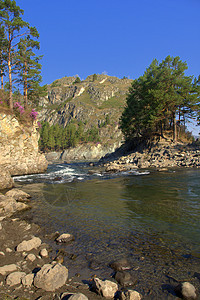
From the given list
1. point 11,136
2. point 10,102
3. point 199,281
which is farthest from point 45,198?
point 10,102

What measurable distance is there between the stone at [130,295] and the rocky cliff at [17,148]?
23.0 m

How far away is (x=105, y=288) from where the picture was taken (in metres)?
3.77

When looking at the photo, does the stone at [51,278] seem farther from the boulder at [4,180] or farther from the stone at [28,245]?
the boulder at [4,180]

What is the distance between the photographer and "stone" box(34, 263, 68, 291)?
3.96 meters

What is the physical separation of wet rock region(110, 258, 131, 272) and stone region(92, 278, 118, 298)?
74 cm

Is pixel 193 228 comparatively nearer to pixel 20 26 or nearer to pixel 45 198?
pixel 45 198

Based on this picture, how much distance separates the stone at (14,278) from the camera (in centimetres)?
402

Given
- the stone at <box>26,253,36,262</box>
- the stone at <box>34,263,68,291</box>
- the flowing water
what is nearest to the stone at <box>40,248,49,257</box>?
the stone at <box>26,253,36,262</box>

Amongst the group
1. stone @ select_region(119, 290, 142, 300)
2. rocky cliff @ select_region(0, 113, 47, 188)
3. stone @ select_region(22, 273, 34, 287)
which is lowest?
stone @ select_region(22, 273, 34, 287)

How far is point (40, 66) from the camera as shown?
34938mm

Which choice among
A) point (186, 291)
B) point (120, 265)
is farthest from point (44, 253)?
point (186, 291)

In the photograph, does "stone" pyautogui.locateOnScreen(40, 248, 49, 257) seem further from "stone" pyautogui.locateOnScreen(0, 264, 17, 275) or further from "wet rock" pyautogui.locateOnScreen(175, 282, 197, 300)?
"wet rock" pyautogui.locateOnScreen(175, 282, 197, 300)

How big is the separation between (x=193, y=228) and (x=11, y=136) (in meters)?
25.5

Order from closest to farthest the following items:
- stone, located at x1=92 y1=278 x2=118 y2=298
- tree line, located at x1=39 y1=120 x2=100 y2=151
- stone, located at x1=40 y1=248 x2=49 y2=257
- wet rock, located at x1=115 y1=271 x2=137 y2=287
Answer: stone, located at x1=92 y1=278 x2=118 y2=298 → wet rock, located at x1=115 y1=271 x2=137 y2=287 → stone, located at x1=40 y1=248 x2=49 y2=257 → tree line, located at x1=39 y1=120 x2=100 y2=151
